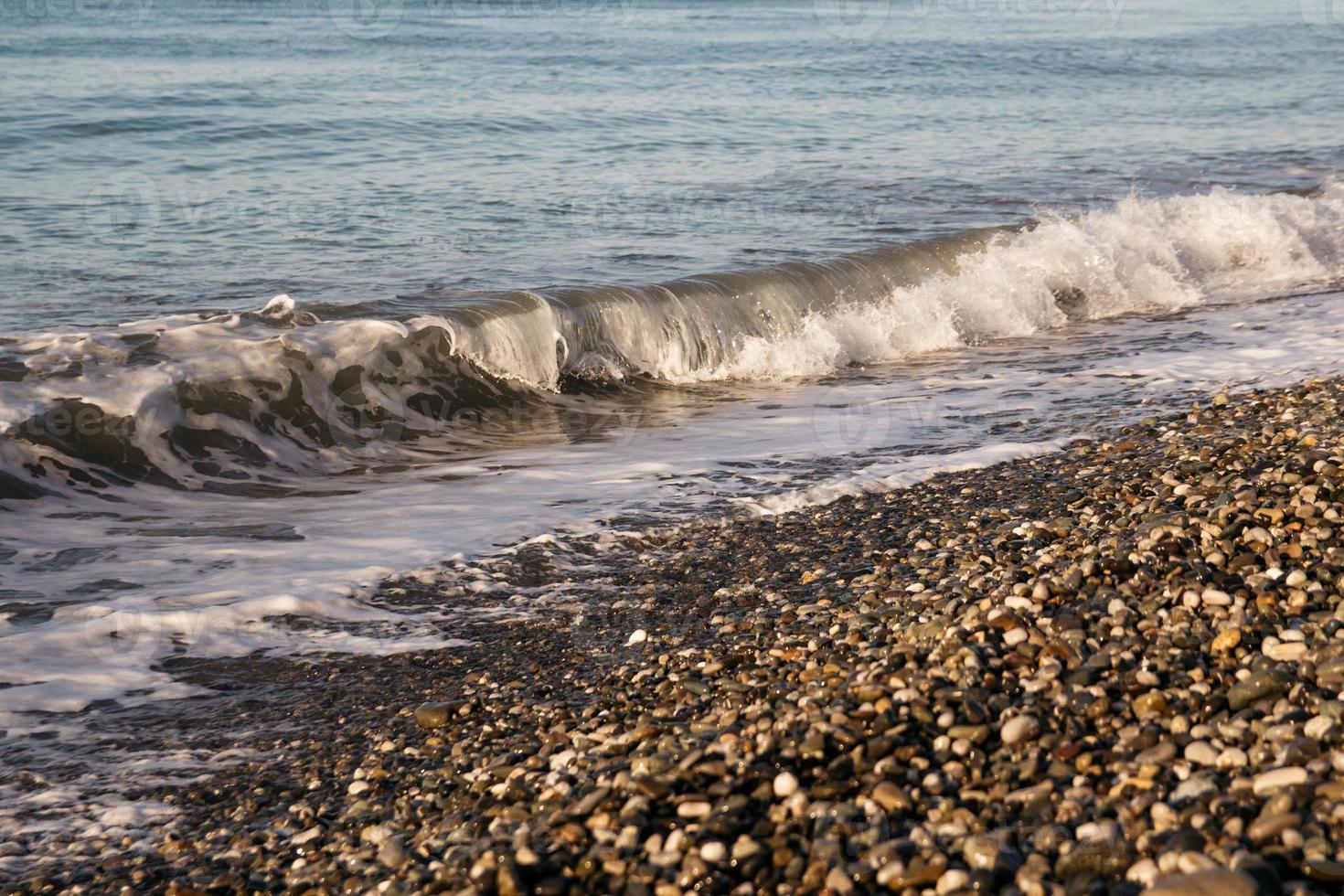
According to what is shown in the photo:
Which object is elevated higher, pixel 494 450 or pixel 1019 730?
pixel 1019 730

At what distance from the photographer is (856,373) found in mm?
10609

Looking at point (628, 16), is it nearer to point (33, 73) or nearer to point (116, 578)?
point (33, 73)

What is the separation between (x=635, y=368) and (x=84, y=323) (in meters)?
4.37

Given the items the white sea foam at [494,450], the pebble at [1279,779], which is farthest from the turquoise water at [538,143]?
the pebble at [1279,779]

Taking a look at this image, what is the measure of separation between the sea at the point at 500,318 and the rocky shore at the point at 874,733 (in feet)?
1.92

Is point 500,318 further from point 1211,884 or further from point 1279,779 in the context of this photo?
point 1211,884

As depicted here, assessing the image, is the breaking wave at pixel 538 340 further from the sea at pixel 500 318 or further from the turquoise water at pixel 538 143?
the turquoise water at pixel 538 143

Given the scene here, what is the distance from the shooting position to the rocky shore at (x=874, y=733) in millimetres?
3123

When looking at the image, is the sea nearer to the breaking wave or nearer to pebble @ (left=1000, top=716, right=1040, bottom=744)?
the breaking wave

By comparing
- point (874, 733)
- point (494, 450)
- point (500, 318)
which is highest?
point (500, 318)

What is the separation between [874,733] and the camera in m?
3.70

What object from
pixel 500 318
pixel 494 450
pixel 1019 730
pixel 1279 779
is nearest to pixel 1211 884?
pixel 1279 779

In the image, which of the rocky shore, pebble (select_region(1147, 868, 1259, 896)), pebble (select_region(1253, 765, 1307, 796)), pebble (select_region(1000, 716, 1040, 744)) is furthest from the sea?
pebble (select_region(1253, 765, 1307, 796))

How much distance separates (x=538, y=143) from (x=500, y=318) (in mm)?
7404
